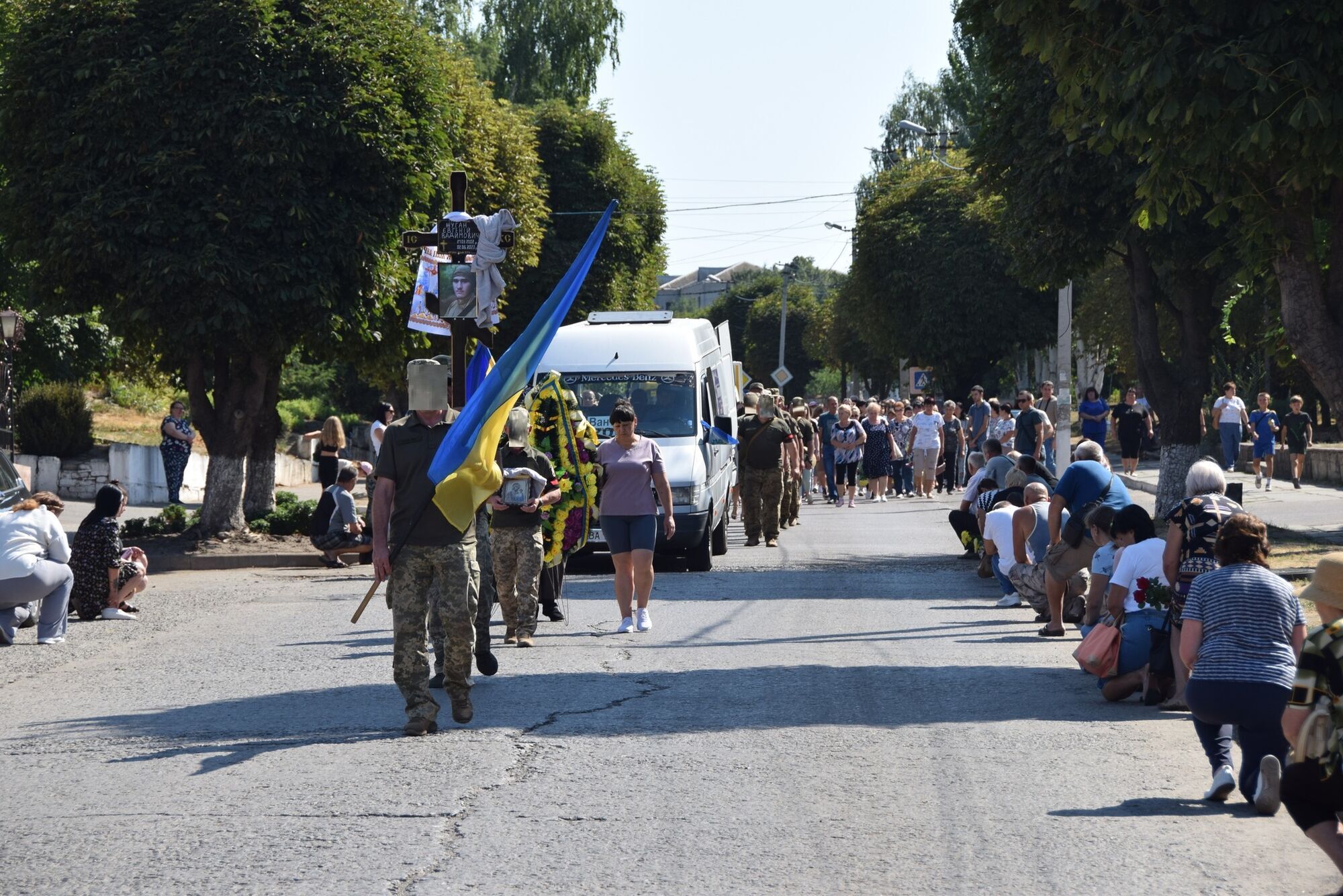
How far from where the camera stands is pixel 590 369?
18.7 m

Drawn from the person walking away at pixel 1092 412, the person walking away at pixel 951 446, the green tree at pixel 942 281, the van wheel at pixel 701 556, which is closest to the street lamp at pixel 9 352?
the van wheel at pixel 701 556

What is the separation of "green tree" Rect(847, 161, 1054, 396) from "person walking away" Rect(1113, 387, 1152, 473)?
21.8 meters

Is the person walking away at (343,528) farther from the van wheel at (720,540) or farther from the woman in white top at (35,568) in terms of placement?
the woman in white top at (35,568)

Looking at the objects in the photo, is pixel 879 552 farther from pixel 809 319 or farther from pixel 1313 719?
pixel 809 319

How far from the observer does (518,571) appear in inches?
477

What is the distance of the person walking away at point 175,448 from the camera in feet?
93.8

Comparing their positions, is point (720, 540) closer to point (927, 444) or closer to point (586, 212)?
point (927, 444)

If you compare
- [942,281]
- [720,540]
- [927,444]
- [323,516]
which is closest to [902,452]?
[927,444]

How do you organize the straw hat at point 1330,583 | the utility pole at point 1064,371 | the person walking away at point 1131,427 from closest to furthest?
1. the straw hat at point 1330,583
2. the utility pole at point 1064,371
3. the person walking away at point 1131,427

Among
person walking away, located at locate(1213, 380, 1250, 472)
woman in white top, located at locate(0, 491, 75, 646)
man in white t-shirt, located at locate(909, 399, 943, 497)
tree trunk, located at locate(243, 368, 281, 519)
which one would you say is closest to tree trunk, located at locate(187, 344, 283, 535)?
tree trunk, located at locate(243, 368, 281, 519)

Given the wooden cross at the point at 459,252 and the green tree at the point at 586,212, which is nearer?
the wooden cross at the point at 459,252

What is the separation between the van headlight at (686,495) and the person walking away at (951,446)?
16094mm

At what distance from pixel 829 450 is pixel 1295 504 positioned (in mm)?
9026

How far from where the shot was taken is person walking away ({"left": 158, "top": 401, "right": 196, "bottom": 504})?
2859cm
